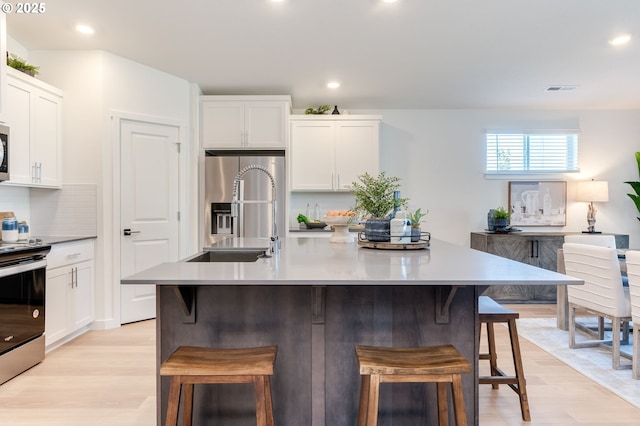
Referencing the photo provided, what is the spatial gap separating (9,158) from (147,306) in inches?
72.1

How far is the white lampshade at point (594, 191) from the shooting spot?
17.1 ft

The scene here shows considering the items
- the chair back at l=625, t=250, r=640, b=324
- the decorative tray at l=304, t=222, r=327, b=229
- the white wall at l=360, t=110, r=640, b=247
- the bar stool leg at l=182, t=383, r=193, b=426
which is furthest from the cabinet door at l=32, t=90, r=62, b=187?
the chair back at l=625, t=250, r=640, b=324

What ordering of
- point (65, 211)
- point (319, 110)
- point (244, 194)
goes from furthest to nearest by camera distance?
point (319, 110)
point (244, 194)
point (65, 211)

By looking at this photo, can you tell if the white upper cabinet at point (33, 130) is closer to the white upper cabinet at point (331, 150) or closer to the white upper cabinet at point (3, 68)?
the white upper cabinet at point (3, 68)

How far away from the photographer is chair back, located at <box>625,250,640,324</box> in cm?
268

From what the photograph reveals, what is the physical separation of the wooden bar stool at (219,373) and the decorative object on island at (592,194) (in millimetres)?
5297

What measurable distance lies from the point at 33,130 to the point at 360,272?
3.33 meters

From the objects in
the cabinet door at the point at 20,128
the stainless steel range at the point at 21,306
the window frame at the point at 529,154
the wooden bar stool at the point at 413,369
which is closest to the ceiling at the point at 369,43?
the cabinet door at the point at 20,128

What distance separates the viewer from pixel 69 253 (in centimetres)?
343

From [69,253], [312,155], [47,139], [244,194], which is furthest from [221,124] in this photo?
[69,253]

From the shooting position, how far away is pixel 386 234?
2.45 metres

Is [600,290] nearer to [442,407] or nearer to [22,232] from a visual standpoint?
[442,407]

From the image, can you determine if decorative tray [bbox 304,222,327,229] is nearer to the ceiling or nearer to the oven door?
the ceiling

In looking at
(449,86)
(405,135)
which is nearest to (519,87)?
(449,86)
